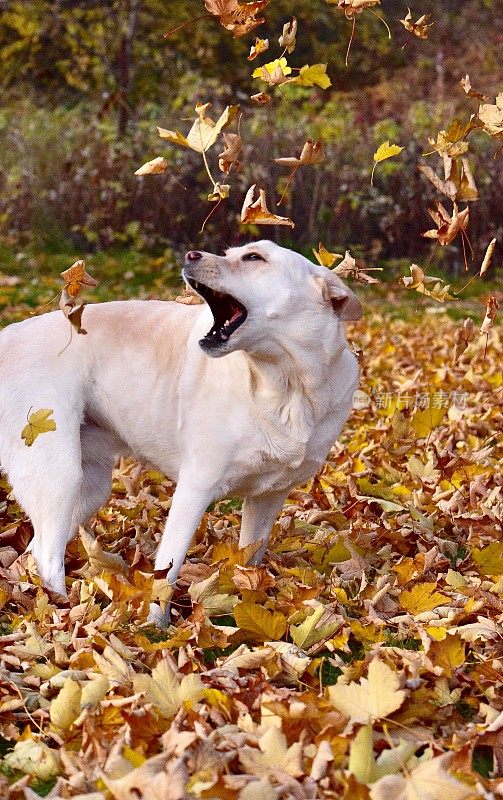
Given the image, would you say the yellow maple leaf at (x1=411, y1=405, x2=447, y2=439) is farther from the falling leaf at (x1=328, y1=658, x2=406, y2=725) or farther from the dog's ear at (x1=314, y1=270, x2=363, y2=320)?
the falling leaf at (x1=328, y1=658, x2=406, y2=725)

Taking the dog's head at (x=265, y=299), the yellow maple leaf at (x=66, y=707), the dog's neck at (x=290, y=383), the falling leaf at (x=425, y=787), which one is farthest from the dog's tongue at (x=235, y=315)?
the falling leaf at (x=425, y=787)

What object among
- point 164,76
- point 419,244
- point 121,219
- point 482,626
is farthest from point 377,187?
point 482,626

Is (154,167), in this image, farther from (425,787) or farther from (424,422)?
(425,787)

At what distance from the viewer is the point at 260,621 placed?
10.6 feet

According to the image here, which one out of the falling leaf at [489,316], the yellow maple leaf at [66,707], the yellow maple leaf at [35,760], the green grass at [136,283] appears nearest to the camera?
the yellow maple leaf at [35,760]

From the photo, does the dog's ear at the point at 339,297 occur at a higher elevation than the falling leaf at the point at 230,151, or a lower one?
lower

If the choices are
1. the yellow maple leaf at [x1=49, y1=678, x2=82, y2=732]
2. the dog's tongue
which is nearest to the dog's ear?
the dog's tongue

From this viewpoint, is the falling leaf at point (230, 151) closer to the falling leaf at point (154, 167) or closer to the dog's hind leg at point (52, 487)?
the falling leaf at point (154, 167)

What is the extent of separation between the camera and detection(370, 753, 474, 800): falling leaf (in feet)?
7.20

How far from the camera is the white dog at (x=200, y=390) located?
3.57 m

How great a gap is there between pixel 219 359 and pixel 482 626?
1.21 m

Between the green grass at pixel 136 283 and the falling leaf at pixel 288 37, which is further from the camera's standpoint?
the green grass at pixel 136 283

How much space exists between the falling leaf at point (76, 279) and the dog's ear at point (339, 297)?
0.75 m

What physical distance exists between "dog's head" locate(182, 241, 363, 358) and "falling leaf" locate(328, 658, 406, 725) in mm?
1200
